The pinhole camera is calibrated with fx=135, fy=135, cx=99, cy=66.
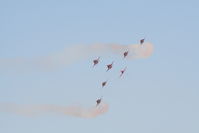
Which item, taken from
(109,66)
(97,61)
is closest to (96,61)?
(97,61)

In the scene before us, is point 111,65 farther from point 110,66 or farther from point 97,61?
point 97,61

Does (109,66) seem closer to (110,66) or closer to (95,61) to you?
(110,66)

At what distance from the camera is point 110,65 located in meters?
53.4

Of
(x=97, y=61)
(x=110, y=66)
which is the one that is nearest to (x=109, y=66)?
(x=110, y=66)

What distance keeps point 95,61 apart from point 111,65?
6527 millimetres

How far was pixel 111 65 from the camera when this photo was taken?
175 ft

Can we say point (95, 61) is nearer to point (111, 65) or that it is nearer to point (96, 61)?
point (96, 61)

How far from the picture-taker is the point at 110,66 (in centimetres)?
5391

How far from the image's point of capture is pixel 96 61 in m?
53.1

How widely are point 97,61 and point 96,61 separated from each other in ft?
1.77

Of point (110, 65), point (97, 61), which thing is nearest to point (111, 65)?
point (110, 65)

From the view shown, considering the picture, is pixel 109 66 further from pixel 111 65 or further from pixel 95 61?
pixel 95 61

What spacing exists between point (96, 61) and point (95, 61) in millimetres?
671

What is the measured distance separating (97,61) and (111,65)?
5.75 metres
